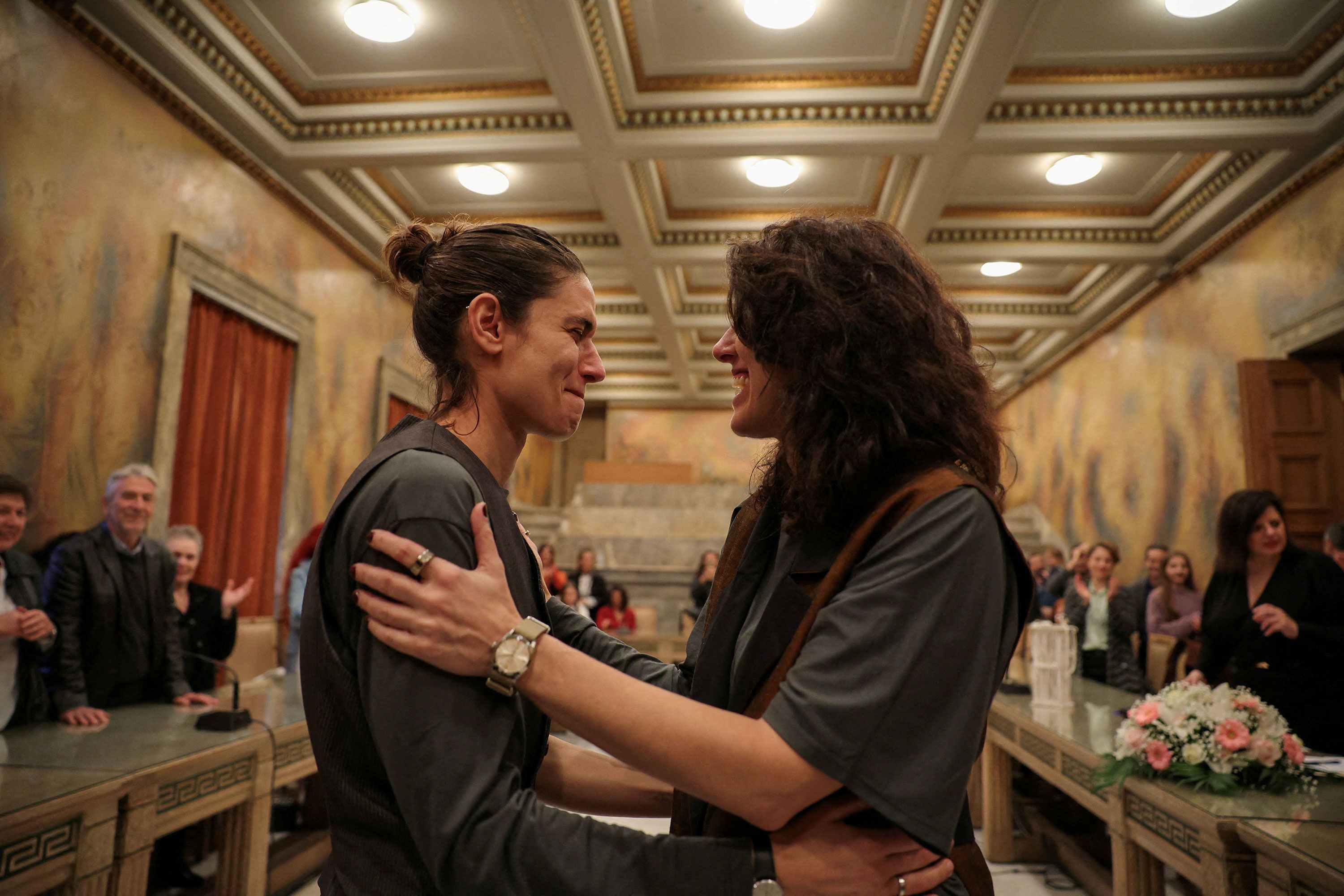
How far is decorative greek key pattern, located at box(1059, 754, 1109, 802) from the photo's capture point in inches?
129

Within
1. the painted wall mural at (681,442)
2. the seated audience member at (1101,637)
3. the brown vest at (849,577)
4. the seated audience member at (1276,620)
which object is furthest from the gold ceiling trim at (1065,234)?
the painted wall mural at (681,442)

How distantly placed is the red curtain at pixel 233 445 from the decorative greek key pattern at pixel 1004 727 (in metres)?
5.27

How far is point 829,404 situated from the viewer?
1.24m

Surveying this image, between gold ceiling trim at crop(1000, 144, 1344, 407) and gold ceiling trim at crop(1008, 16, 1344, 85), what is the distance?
75 cm

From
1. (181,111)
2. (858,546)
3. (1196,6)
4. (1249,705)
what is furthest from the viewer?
(181,111)

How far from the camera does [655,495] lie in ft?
50.8

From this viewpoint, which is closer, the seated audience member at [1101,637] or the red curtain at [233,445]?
the seated audience member at [1101,637]

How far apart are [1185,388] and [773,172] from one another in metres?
4.85

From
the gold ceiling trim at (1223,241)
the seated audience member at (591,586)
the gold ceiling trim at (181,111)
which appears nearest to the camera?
the gold ceiling trim at (181,111)

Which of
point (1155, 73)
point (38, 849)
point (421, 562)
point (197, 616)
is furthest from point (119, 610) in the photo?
point (1155, 73)

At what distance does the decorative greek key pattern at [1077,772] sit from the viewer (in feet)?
10.8

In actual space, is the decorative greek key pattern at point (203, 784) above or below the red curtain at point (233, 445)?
below

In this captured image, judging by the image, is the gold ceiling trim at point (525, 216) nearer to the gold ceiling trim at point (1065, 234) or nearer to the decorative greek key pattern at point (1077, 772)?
the gold ceiling trim at point (1065, 234)

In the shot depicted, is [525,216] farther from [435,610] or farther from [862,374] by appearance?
[435,610]
